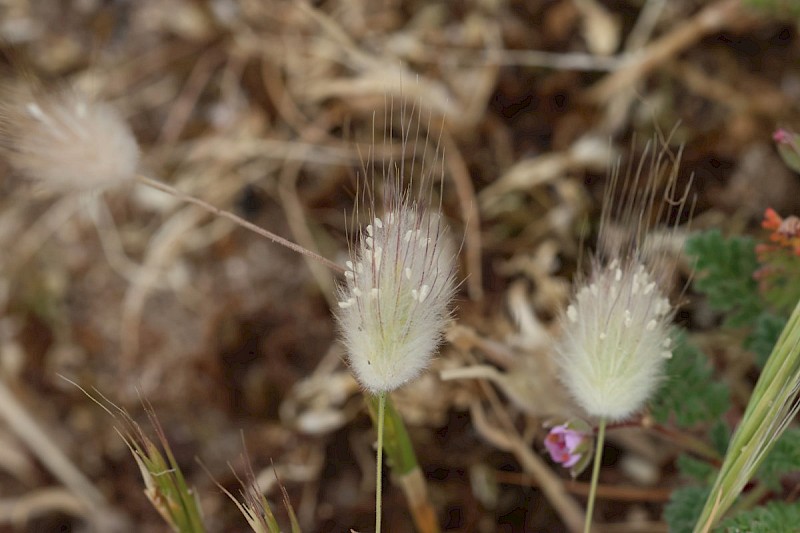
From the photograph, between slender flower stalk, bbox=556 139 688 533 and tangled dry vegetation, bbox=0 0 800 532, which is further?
tangled dry vegetation, bbox=0 0 800 532

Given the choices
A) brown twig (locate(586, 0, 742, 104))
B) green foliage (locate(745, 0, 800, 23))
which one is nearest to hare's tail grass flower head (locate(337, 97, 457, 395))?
green foliage (locate(745, 0, 800, 23))

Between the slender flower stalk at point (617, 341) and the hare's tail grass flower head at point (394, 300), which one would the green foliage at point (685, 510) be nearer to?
the slender flower stalk at point (617, 341)

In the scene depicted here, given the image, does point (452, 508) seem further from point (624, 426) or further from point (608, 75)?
point (608, 75)

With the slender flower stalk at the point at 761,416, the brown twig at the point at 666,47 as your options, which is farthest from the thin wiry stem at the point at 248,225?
the brown twig at the point at 666,47

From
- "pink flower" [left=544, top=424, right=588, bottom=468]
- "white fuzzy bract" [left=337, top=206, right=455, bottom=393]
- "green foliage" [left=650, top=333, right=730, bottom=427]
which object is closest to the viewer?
"white fuzzy bract" [left=337, top=206, right=455, bottom=393]

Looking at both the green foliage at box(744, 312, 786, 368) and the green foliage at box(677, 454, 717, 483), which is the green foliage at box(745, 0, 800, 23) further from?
the green foliage at box(677, 454, 717, 483)

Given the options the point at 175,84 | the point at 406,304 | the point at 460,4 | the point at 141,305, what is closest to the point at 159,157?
the point at 175,84

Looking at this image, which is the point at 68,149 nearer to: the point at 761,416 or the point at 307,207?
the point at 307,207

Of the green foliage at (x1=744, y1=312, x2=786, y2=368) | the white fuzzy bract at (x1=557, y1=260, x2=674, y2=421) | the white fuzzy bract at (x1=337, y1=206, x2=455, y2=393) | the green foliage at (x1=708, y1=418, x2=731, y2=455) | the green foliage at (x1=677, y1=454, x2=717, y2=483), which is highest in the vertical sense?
the white fuzzy bract at (x1=337, y1=206, x2=455, y2=393)
